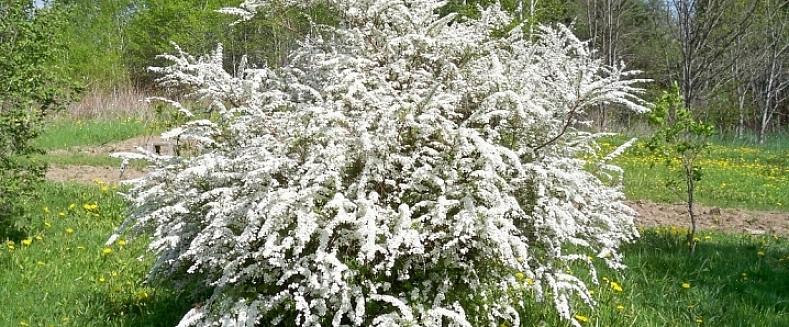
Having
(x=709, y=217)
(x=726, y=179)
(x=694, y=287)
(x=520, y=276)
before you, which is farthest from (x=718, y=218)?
(x=520, y=276)

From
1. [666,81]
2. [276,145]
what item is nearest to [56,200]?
[276,145]

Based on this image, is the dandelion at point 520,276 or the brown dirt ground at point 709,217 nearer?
the dandelion at point 520,276

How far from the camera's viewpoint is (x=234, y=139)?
4.06 m

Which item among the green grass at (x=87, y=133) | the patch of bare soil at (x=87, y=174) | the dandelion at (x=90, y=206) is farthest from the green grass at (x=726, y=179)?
A: the green grass at (x=87, y=133)

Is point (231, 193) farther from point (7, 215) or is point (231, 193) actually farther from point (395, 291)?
point (7, 215)

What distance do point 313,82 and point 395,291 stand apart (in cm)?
152

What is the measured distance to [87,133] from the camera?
16.9 metres

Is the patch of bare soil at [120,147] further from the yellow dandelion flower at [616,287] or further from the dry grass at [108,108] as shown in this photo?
the yellow dandelion flower at [616,287]

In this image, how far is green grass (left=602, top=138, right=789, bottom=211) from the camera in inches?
411

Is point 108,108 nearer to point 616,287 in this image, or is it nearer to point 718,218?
point 718,218

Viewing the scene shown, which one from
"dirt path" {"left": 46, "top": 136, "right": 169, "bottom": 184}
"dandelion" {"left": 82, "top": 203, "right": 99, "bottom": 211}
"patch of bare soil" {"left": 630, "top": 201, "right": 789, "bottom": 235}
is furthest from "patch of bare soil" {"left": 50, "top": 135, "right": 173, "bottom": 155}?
"patch of bare soil" {"left": 630, "top": 201, "right": 789, "bottom": 235}

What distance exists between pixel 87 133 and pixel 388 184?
15.3 metres

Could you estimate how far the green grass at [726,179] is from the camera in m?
10.4

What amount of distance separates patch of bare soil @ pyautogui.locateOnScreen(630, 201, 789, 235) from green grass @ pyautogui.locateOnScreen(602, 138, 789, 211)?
0.34 meters
